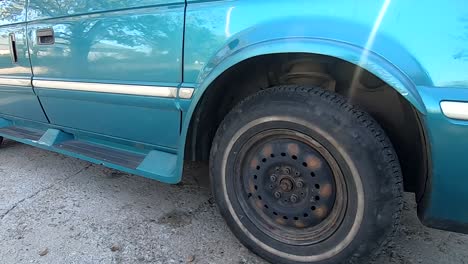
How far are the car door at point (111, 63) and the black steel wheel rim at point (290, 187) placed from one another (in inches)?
21.4

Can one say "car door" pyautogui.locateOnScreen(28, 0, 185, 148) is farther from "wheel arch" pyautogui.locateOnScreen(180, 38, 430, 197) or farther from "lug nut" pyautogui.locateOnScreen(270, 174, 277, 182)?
"lug nut" pyautogui.locateOnScreen(270, 174, 277, 182)

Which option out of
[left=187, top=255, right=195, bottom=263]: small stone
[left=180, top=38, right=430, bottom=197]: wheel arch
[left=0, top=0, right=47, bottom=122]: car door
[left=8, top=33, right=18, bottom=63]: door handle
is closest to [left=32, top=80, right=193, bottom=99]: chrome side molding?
[left=180, top=38, right=430, bottom=197]: wheel arch

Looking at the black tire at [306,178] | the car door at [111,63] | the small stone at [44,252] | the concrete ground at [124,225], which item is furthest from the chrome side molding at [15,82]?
the black tire at [306,178]

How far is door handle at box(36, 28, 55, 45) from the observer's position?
2.67 meters

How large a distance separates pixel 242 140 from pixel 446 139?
933 mm

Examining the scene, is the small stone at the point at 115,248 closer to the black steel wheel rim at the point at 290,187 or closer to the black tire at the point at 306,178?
the black tire at the point at 306,178

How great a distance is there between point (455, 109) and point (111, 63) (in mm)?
1894

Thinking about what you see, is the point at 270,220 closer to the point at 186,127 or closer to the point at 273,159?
the point at 273,159

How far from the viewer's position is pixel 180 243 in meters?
2.28

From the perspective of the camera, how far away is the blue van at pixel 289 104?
151cm

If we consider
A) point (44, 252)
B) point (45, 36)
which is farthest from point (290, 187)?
point (45, 36)

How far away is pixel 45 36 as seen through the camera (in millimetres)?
2730

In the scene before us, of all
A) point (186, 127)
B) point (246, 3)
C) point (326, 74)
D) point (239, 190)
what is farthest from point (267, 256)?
Answer: point (246, 3)

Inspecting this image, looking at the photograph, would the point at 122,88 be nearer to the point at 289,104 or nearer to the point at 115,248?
the point at 115,248
